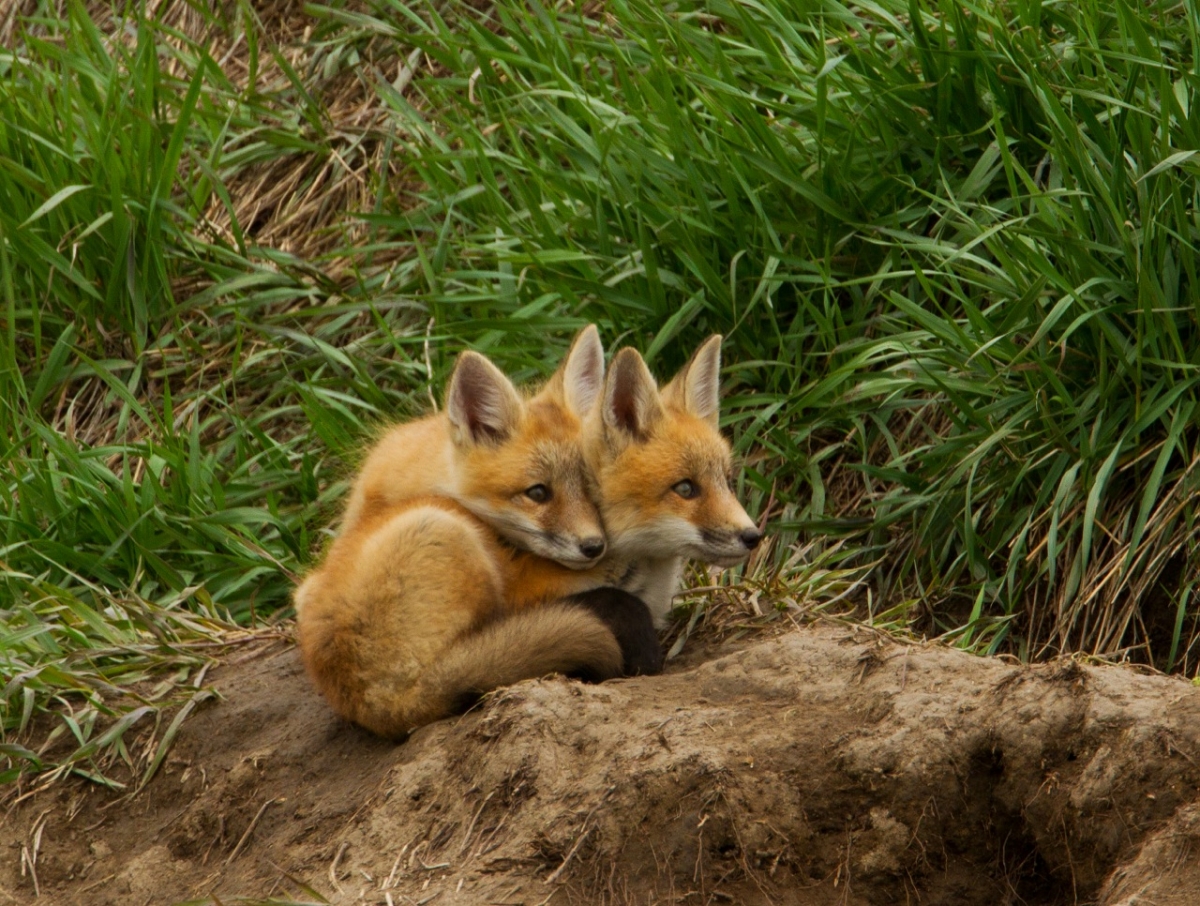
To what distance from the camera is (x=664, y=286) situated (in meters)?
5.20

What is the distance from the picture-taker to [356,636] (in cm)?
360

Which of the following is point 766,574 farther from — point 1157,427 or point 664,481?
point 1157,427

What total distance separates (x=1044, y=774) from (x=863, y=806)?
39 cm

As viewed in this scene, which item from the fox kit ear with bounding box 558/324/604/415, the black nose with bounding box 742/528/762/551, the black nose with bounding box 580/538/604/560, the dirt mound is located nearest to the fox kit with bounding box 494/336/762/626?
the black nose with bounding box 742/528/762/551

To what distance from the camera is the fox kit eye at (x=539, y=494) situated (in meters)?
3.95

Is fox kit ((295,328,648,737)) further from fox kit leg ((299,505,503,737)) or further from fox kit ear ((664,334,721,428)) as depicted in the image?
fox kit ear ((664,334,721,428))

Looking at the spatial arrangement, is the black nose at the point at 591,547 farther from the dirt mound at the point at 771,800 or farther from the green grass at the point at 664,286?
the green grass at the point at 664,286

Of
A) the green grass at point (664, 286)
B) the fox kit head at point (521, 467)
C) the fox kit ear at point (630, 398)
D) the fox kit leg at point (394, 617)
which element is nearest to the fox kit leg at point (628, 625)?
the fox kit head at point (521, 467)

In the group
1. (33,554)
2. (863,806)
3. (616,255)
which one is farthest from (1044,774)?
(33,554)

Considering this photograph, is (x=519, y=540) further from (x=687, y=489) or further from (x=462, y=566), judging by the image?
(x=687, y=489)

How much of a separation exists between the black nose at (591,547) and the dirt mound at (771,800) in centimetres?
39

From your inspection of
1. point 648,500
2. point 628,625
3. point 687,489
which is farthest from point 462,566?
point 687,489

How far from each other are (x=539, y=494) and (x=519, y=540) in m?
0.14

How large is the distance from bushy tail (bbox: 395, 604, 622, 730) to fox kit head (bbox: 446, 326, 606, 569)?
28 centimetres
